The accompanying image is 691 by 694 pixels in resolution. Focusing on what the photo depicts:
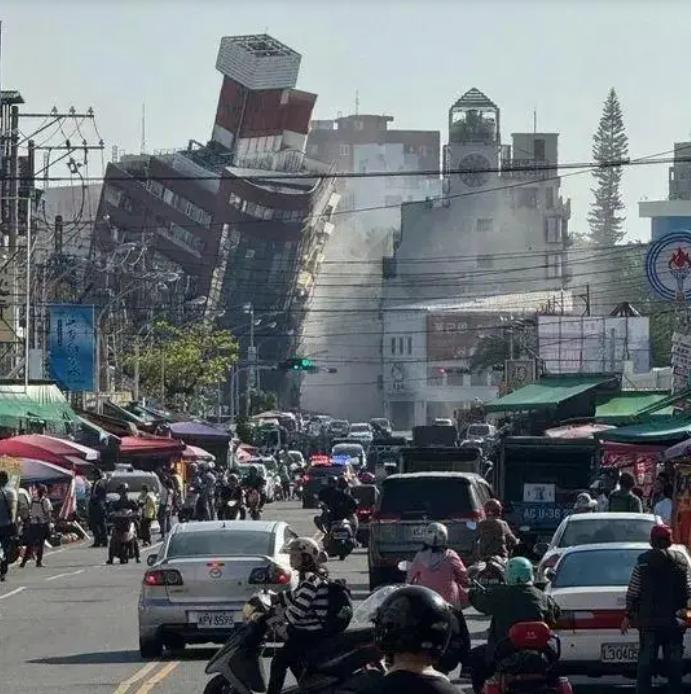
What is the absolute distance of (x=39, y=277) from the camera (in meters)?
79.2

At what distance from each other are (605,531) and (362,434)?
104 metres

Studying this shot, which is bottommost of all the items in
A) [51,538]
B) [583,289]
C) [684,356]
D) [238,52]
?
[51,538]

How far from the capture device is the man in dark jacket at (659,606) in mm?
17938

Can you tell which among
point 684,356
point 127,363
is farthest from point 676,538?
point 127,363

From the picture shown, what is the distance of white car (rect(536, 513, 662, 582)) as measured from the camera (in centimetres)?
2386

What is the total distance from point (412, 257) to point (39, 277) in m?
113

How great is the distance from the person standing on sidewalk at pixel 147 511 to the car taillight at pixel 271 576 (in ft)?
93.2

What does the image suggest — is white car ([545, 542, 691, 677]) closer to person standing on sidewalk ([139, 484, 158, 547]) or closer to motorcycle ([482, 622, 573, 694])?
motorcycle ([482, 622, 573, 694])

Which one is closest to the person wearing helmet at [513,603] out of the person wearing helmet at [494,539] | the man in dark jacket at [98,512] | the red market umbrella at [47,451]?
the person wearing helmet at [494,539]

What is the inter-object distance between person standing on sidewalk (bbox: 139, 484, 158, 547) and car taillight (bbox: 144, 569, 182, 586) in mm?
28238

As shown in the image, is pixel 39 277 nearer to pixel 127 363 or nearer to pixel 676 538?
pixel 127 363

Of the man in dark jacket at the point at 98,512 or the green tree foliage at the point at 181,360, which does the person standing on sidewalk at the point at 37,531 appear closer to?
the man in dark jacket at the point at 98,512

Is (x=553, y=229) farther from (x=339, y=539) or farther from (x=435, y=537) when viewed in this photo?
(x=435, y=537)

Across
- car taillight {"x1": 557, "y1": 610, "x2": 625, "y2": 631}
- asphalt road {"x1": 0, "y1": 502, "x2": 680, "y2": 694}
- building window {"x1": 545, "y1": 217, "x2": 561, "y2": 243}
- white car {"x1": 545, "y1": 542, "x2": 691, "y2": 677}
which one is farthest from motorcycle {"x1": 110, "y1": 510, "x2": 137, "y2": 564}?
building window {"x1": 545, "y1": 217, "x2": 561, "y2": 243}
